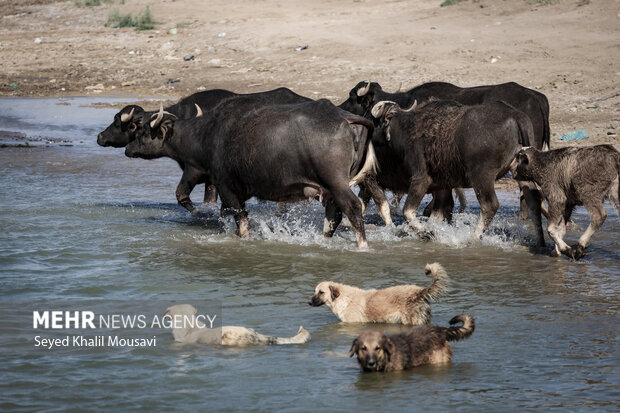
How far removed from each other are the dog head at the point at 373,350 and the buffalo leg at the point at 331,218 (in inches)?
188

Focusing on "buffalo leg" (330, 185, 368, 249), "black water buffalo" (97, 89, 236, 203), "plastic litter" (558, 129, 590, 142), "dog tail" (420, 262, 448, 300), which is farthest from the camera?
"plastic litter" (558, 129, 590, 142)

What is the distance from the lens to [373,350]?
575 centimetres

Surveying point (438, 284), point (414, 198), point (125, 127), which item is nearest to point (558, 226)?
point (414, 198)

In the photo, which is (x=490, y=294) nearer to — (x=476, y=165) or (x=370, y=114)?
(x=476, y=165)

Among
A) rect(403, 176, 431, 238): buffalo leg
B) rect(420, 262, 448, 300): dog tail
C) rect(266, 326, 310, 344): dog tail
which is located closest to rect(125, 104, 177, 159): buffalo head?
rect(403, 176, 431, 238): buffalo leg

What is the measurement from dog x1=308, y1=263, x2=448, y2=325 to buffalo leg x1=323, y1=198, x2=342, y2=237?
11.3 ft

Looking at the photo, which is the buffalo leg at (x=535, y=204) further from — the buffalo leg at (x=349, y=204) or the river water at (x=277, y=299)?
the buffalo leg at (x=349, y=204)

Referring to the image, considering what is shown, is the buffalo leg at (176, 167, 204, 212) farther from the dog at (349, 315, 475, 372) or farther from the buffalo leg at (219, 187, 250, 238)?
the dog at (349, 315, 475, 372)

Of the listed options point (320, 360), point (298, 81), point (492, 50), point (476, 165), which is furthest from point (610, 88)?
point (320, 360)

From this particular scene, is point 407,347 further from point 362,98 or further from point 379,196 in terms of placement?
point 362,98

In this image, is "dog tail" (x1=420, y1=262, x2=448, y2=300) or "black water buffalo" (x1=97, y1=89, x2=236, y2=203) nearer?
"dog tail" (x1=420, y1=262, x2=448, y2=300)

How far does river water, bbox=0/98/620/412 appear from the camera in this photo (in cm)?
570

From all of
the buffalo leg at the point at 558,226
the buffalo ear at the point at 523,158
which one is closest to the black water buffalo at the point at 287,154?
the buffalo ear at the point at 523,158

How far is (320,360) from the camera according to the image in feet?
20.6
